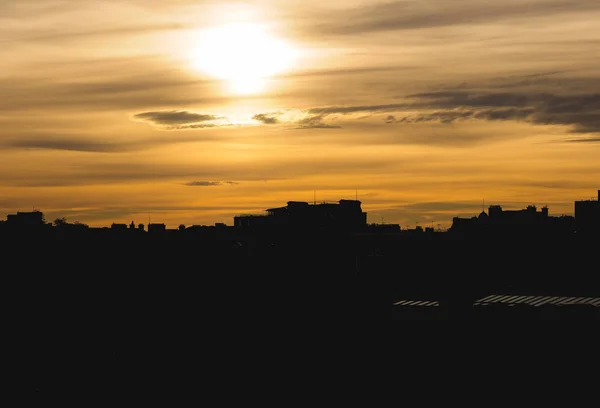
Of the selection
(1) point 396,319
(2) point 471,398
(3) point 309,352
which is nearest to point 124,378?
(3) point 309,352

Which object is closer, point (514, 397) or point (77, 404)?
point (514, 397)

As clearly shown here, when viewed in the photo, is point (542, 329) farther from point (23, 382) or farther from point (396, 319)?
point (23, 382)

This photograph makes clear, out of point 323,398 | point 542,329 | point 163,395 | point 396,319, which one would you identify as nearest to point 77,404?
point 163,395

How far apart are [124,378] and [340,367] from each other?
33935 mm

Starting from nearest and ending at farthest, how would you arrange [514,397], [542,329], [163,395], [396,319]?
[514,397] → [542,329] → [163,395] → [396,319]

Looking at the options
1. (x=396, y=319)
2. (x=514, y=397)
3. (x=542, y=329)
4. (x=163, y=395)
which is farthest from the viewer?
(x=396, y=319)

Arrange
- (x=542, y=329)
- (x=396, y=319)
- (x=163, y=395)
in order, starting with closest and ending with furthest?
(x=542, y=329) < (x=163, y=395) < (x=396, y=319)

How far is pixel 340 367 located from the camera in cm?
18338

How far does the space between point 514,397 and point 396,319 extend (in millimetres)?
37536

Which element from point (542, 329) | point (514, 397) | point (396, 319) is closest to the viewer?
point (514, 397)

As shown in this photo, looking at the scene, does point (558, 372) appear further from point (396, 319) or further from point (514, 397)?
point (396, 319)

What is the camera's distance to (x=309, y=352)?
19488 cm

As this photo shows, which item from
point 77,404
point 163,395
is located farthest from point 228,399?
point 77,404

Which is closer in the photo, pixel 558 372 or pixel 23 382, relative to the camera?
pixel 558 372
